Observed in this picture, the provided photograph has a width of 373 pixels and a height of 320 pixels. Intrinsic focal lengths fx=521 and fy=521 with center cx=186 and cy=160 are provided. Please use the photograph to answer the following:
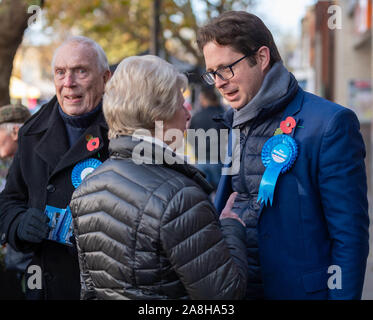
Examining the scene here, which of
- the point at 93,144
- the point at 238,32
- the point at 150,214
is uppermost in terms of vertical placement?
the point at 238,32

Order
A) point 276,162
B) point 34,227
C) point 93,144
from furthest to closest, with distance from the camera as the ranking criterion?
1. point 93,144
2. point 34,227
3. point 276,162

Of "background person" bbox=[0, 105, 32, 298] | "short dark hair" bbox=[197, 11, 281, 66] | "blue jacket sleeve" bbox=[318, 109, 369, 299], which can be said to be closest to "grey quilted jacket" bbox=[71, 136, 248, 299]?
"blue jacket sleeve" bbox=[318, 109, 369, 299]

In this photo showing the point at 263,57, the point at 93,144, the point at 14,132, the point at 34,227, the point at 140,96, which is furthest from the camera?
the point at 14,132

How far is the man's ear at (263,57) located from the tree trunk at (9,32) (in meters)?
3.77

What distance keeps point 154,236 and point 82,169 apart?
1.14m

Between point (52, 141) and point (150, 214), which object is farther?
point (52, 141)

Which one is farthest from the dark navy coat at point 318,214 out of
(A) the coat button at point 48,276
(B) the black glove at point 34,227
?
(A) the coat button at point 48,276

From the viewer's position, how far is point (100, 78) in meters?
3.03

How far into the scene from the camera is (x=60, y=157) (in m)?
2.93

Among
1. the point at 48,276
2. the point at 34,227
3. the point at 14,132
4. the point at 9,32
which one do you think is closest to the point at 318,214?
the point at 34,227

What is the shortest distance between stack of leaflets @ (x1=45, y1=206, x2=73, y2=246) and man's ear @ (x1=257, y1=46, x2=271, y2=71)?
1.27 m

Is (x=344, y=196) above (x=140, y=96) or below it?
below

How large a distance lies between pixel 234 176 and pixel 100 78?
1028 mm

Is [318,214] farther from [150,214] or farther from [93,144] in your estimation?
[93,144]
